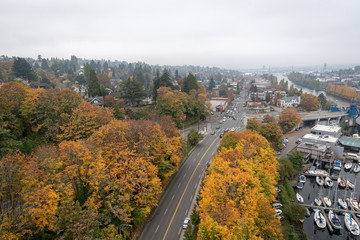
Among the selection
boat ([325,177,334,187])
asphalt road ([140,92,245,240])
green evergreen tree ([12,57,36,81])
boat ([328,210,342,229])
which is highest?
green evergreen tree ([12,57,36,81])

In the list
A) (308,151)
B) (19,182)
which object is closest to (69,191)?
(19,182)

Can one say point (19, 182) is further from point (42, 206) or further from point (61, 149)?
point (61, 149)

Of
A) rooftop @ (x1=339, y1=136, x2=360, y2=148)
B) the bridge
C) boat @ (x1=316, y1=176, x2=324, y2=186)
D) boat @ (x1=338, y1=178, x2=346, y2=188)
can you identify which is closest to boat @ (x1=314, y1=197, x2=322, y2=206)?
boat @ (x1=316, y1=176, x2=324, y2=186)

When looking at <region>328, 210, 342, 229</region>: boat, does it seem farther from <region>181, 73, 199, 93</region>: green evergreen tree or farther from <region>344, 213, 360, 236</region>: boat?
<region>181, 73, 199, 93</region>: green evergreen tree

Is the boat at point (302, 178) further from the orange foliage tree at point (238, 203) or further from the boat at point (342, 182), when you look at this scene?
the orange foliage tree at point (238, 203)

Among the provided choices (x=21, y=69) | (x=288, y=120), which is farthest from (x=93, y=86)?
(x=288, y=120)

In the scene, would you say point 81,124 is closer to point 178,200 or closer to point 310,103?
point 178,200

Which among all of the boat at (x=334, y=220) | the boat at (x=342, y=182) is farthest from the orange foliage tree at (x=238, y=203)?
the boat at (x=342, y=182)
